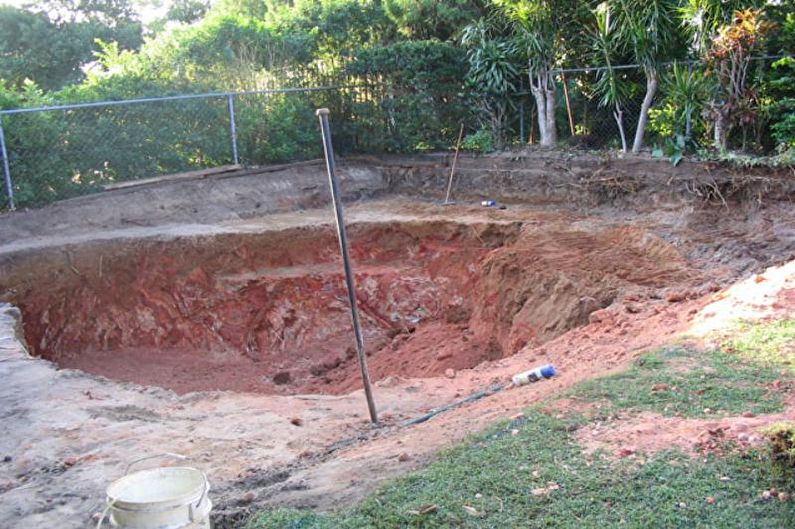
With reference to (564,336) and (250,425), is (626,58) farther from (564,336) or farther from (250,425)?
(250,425)

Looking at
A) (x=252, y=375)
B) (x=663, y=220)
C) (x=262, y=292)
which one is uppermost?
(x=663, y=220)

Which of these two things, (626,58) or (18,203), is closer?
(18,203)

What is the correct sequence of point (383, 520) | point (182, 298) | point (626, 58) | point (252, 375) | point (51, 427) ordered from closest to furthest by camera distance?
point (383, 520), point (51, 427), point (252, 375), point (182, 298), point (626, 58)

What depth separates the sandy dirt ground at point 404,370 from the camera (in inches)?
213

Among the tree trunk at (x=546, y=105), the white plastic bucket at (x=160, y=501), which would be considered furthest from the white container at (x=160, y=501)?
the tree trunk at (x=546, y=105)

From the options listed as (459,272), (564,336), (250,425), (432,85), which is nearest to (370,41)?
(432,85)

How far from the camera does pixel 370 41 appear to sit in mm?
19594

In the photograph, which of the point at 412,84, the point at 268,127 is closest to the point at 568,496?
the point at 268,127

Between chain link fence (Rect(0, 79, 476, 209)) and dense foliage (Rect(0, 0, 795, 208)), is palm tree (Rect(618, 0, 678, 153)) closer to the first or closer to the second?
dense foliage (Rect(0, 0, 795, 208))

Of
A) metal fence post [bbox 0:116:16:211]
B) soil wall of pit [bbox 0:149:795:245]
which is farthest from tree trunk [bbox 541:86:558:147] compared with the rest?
metal fence post [bbox 0:116:16:211]

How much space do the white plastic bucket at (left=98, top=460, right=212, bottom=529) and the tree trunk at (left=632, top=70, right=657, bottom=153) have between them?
1274cm

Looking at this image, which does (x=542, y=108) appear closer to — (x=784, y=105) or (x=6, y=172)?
(x=784, y=105)

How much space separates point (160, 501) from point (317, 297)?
9.27 metres

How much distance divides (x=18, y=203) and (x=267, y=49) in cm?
648
